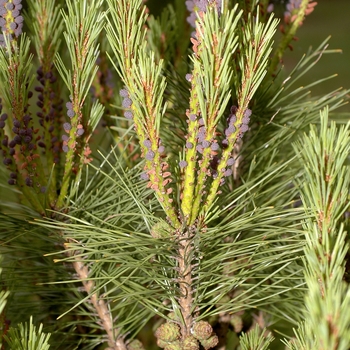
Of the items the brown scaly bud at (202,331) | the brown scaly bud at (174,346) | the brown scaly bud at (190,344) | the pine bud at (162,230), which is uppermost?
the pine bud at (162,230)

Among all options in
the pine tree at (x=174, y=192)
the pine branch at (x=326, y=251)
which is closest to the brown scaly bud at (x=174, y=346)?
the pine tree at (x=174, y=192)

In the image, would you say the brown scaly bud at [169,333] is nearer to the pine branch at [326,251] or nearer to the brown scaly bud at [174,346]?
the brown scaly bud at [174,346]

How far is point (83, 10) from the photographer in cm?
37

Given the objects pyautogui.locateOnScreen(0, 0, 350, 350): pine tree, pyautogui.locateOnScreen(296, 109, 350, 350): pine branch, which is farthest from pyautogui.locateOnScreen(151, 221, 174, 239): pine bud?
pyautogui.locateOnScreen(296, 109, 350, 350): pine branch

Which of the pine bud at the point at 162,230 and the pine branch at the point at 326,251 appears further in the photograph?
the pine bud at the point at 162,230

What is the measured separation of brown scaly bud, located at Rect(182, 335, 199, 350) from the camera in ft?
1.26

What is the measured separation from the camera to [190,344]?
38 centimetres

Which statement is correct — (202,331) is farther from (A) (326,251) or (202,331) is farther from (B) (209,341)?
(A) (326,251)

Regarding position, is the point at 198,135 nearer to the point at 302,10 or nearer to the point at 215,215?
the point at 215,215

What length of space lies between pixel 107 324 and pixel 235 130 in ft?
0.71

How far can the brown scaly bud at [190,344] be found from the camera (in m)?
0.38

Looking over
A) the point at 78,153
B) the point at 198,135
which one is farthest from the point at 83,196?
the point at 198,135

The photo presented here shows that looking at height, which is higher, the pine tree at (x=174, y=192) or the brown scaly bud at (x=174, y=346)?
the pine tree at (x=174, y=192)

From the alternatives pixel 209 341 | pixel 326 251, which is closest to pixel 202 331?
pixel 209 341
